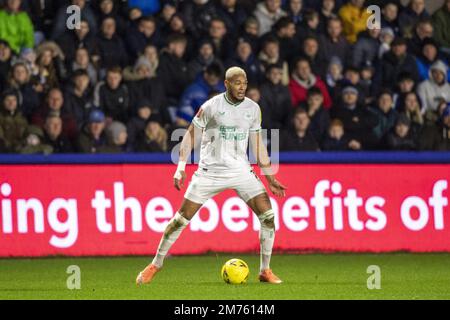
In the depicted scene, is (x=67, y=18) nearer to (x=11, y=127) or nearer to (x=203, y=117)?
(x=11, y=127)

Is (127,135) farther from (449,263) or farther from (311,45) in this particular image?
(449,263)

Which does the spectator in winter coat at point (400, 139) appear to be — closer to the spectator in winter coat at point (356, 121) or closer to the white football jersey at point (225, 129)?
the spectator in winter coat at point (356, 121)

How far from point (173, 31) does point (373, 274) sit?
646 centimetres

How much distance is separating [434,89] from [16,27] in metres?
6.40

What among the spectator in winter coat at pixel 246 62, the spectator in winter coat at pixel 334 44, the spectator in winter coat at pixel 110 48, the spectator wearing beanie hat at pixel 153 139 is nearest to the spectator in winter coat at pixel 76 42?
the spectator in winter coat at pixel 110 48

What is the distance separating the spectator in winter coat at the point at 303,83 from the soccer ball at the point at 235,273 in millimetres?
6128

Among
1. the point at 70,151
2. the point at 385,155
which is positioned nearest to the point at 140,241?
the point at 70,151

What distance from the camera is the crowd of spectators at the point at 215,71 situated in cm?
1750

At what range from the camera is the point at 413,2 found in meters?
20.0

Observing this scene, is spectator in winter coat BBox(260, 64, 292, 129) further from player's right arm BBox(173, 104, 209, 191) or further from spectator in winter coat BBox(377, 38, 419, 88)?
player's right arm BBox(173, 104, 209, 191)

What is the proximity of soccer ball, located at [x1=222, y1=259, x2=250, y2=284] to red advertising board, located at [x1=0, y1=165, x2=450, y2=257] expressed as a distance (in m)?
3.44

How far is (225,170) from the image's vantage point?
12.7 m

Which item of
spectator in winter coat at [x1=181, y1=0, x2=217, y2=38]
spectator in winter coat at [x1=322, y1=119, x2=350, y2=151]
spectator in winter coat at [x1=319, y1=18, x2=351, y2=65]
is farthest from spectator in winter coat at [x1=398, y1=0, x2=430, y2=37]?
spectator in winter coat at [x1=181, y1=0, x2=217, y2=38]

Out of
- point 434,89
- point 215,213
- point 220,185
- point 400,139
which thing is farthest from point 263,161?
point 434,89
